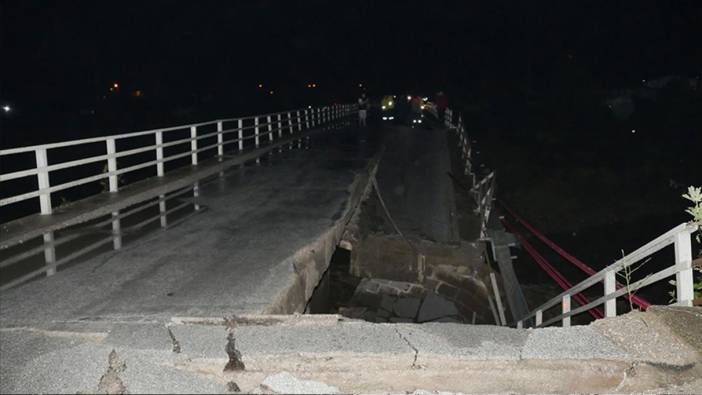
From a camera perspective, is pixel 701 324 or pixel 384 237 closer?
pixel 701 324

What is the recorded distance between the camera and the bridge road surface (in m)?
5.39

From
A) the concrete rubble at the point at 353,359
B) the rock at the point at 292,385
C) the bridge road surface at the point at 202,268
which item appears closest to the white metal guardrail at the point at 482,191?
the bridge road surface at the point at 202,268

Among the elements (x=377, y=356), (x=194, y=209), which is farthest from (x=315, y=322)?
(x=194, y=209)

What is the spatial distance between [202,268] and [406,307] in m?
6.74

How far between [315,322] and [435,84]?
15467 centimetres

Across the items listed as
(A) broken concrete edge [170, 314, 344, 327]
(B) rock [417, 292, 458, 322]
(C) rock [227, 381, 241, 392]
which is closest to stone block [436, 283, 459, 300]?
(B) rock [417, 292, 458, 322]

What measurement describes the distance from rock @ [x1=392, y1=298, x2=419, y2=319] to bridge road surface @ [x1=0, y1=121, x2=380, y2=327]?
2682 mm

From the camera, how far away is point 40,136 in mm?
51000

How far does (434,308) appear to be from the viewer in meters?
12.4

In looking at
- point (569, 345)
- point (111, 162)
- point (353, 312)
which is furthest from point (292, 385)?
point (353, 312)

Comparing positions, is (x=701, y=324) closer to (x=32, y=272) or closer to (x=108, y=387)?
(x=108, y=387)

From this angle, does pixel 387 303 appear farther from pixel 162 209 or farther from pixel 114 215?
pixel 114 215

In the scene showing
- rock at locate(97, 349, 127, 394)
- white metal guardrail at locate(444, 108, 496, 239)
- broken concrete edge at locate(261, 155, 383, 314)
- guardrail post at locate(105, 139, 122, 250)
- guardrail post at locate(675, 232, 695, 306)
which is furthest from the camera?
white metal guardrail at locate(444, 108, 496, 239)

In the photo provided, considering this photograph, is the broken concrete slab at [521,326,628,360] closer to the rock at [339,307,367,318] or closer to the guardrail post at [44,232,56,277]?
the guardrail post at [44,232,56,277]
